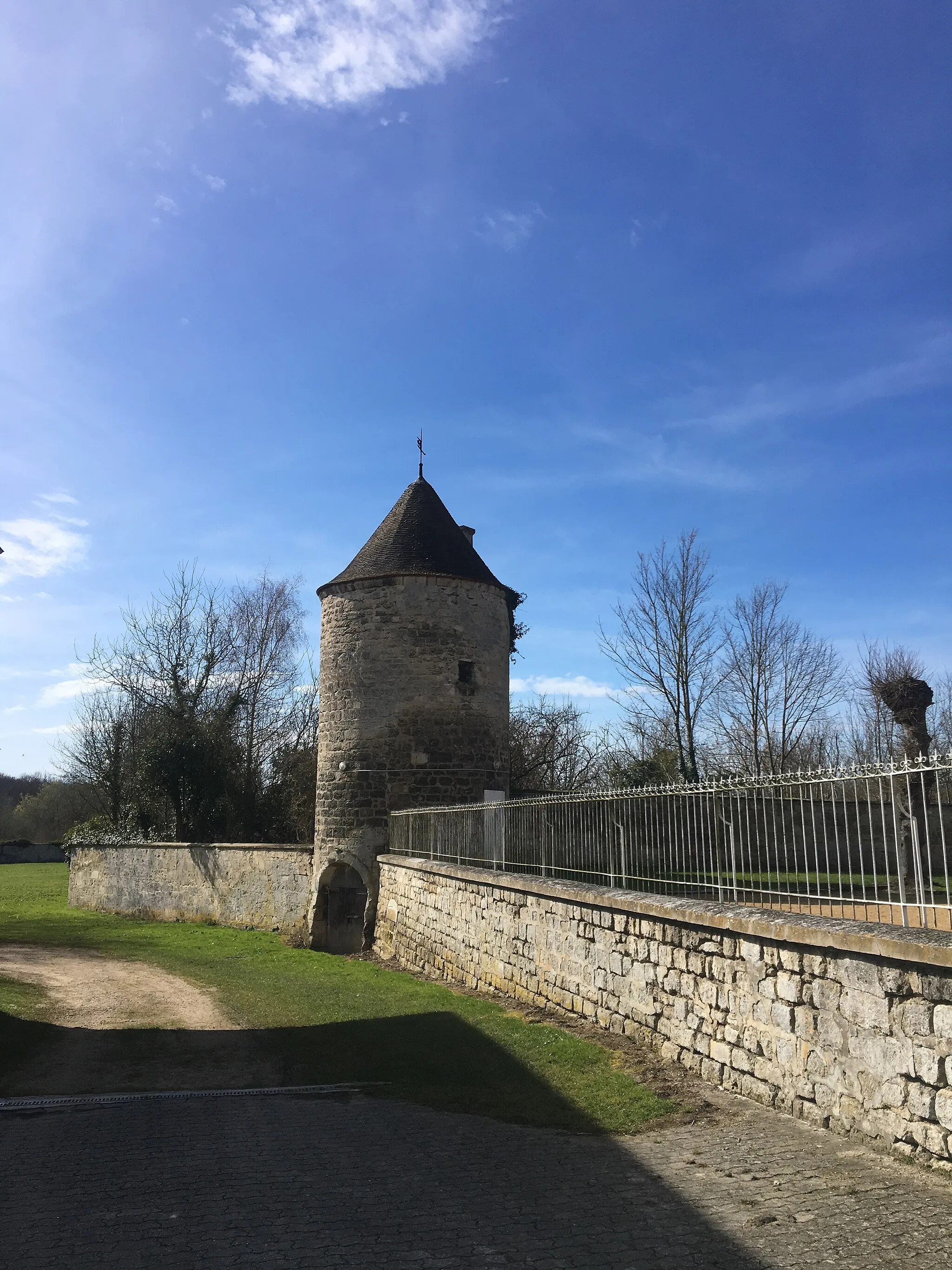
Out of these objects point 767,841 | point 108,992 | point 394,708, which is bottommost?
point 108,992

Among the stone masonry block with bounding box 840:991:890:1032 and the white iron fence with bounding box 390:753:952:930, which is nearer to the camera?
the stone masonry block with bounding box 840:991:890:1032

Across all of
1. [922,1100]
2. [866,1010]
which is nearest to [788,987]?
[866,1010]

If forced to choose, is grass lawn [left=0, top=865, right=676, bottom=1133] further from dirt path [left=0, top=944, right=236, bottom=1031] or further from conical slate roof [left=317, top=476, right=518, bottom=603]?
conical slate roof [left=317, top=476, right=518, bottom=603]

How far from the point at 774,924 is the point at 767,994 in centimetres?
47

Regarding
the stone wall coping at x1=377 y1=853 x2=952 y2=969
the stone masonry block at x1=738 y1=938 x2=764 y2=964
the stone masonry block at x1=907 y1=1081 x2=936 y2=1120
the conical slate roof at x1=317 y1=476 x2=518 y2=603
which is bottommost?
the stone masonry block at x1=907 y1=1081 x2=936 y2=1120

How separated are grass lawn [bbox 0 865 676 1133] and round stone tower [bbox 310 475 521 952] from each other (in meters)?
2.47

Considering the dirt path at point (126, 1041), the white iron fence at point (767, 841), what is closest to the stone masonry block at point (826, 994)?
the white iron fence at point (767, 841)

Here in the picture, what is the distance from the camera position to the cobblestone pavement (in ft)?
12.2

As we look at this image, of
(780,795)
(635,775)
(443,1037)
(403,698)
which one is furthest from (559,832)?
(635,775)

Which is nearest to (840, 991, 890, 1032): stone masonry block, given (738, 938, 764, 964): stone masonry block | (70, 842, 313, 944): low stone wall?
(738, 938, 764, 964): stone masonry block

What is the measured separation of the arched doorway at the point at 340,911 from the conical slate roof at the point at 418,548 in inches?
227

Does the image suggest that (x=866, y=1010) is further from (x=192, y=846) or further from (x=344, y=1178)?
(x=192, y=846)

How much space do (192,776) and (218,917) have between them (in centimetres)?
592

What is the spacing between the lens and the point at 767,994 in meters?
5.63
